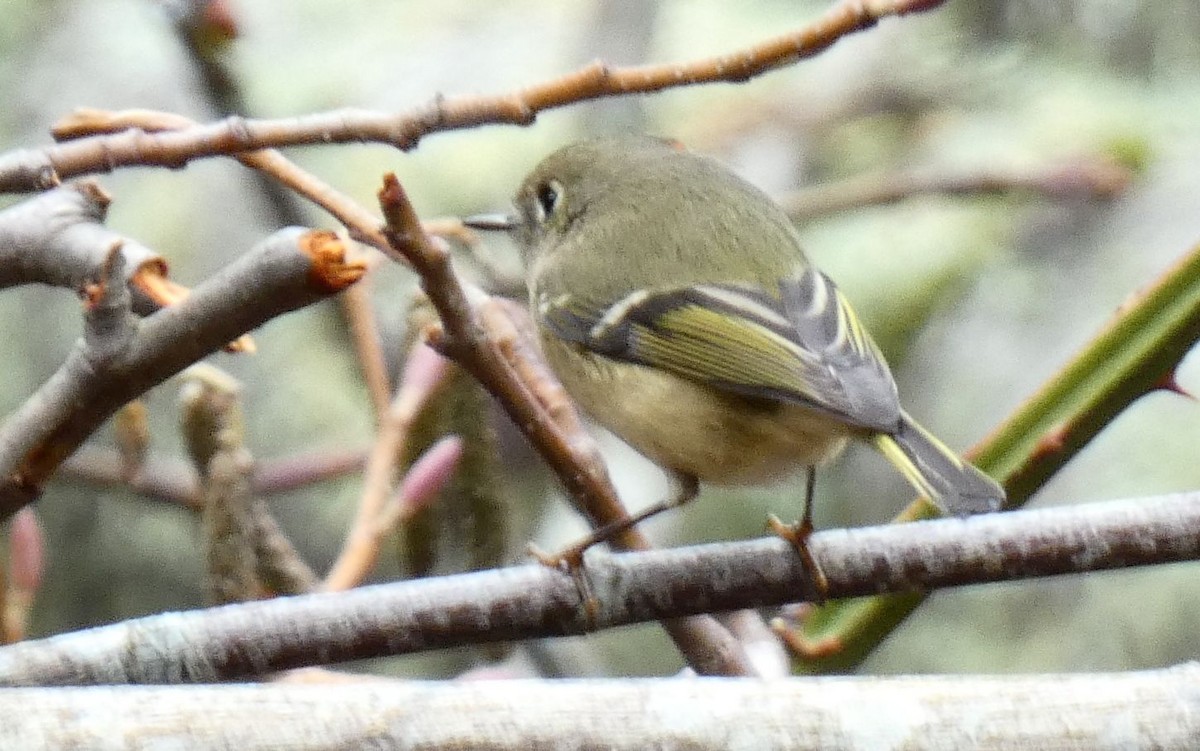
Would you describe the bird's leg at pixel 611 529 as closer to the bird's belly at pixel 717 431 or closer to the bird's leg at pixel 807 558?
the bird's belly at pixel 717 431

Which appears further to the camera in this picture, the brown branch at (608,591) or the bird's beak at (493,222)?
the bird's beak at (493,222)

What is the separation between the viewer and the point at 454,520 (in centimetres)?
138

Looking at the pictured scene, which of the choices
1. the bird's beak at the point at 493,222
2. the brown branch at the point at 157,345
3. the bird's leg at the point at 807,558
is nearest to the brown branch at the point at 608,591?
the bird's leg at the point at 807,558

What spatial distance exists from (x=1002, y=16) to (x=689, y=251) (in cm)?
179

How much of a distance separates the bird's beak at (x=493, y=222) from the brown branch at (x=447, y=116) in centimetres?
49

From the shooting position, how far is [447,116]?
0.96 m

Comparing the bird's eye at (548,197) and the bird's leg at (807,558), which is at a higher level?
the bird's leg at (807,558)

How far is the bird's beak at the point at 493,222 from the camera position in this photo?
5.10 ft

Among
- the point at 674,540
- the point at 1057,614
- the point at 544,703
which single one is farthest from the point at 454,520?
the point at 1057,614

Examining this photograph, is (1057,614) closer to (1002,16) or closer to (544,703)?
(1002,16)

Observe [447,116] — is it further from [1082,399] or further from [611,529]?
[1082,399]

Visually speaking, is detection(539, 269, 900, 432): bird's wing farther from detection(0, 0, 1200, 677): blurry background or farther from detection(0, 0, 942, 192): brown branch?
detection(0, 0, 1200, 677): blurry background

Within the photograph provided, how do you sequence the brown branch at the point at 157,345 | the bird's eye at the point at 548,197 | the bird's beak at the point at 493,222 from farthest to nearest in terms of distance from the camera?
the bird's eye at the point at 548,197 < the bird's beak at the point at 493,222 < the brown branch at the point at 157,345

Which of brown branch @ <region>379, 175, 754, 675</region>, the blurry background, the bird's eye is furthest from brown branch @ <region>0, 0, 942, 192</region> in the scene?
the blurry background
